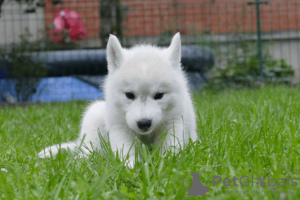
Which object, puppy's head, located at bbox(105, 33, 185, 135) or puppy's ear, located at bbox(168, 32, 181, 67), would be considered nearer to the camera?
puppy's head, located at bbox(105, 33, 185, 135)

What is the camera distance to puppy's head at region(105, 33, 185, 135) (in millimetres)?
2637

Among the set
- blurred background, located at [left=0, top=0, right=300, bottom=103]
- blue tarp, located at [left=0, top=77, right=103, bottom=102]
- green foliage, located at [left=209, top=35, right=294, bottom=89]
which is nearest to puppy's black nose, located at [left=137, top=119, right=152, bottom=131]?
blurred background, located at [left=0, top=0, right=300, bottom=103]

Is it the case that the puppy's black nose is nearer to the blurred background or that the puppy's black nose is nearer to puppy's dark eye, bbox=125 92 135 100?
puppy's dark eye, bbox=125 92 135 100

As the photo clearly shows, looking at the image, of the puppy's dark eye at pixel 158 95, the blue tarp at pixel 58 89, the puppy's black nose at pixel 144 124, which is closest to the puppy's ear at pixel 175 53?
the puppy's dark eye at pixel 158 95

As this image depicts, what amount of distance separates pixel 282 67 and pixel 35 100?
5125mm

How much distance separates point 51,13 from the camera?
987 cm

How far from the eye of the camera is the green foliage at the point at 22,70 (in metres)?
7.20

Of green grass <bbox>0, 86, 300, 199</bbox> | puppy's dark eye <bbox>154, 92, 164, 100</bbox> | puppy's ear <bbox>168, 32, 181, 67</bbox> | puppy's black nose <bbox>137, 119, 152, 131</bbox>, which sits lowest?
green grass <bbox>0, 86, 300, 199</bbox>

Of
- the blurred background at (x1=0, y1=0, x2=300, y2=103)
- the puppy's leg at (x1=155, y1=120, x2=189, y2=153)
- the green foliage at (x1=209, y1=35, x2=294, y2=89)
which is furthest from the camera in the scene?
the green foliage at (x1=209, y1=35, x2=294, y2=89)

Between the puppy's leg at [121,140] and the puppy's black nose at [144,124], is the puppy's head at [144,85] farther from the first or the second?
the puppy's leg at [121,140]

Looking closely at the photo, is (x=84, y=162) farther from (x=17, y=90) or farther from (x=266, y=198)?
(x=17, y=90)

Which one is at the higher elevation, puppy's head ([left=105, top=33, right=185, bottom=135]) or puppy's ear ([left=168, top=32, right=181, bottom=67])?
puppy's ear ([left=168, top=32, right=181, bottom=67])

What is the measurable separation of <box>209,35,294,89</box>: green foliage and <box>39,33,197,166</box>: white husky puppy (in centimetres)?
496

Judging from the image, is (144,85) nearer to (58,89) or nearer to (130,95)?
(130,95)
